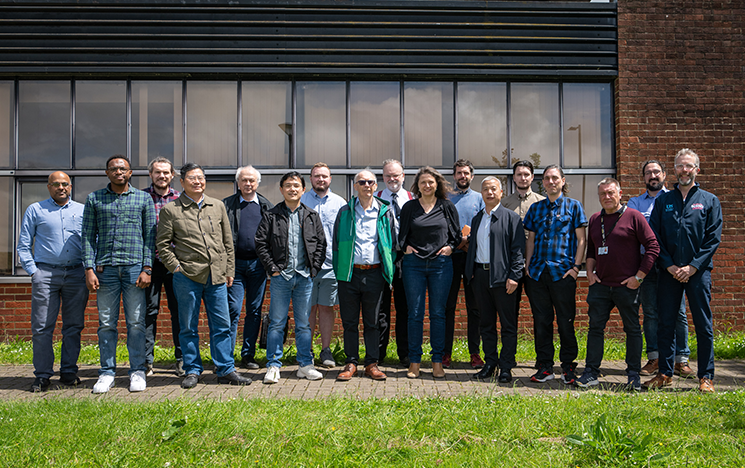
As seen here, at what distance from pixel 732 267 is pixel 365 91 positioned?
231 inches

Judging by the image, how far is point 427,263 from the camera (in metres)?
5.52

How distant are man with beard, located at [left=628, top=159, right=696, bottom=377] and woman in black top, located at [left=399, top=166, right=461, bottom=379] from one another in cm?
217

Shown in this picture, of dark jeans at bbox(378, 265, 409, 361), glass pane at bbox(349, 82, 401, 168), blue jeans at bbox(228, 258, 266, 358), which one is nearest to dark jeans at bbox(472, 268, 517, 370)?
dark jeans at bbox(378, 265, 409, 361)

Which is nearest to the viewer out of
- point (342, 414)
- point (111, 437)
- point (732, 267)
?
point (111, 437)

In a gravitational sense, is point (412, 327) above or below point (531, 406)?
above

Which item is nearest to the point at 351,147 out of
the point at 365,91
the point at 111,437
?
the point at 365,91

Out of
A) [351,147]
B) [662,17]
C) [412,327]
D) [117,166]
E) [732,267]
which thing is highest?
[662,17]

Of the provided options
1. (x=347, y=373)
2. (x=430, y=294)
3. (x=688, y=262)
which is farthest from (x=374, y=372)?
(x=688, y=262)

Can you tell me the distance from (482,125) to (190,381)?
17.6ft

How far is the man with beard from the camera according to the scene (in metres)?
5.46

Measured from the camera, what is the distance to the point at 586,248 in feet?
17.7

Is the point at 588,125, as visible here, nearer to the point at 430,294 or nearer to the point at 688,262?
the point at 688,262

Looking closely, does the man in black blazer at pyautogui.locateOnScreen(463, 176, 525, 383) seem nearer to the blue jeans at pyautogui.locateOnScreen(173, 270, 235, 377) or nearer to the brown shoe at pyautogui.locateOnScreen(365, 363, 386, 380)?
the brown shoe at pyautogui.locateOnScreen(365, 363, 386, 380)

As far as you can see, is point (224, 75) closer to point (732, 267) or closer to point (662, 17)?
point (662, 17)
